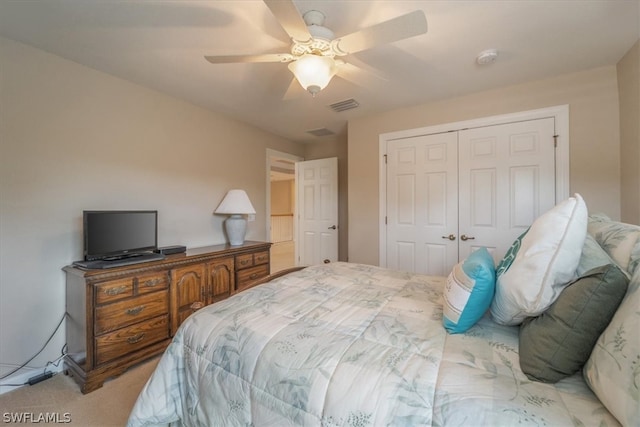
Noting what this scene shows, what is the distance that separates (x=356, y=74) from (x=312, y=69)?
0.57 meters

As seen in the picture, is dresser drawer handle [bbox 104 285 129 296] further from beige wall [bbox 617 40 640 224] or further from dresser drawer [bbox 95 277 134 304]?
beige wall [bbox 617 40 640 224]

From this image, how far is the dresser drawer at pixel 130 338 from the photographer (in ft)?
6.05

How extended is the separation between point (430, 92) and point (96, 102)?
3.13m

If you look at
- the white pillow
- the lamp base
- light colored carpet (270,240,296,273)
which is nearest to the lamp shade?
the lamp base

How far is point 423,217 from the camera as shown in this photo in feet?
9.94

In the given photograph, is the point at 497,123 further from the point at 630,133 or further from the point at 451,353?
the point at 451,353

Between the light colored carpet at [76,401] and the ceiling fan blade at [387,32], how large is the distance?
257 cm

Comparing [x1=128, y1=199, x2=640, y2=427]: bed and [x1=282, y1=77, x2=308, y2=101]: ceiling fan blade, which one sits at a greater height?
[x1=282, y1=77, x2=308, y2=101]: ceiling fan blade

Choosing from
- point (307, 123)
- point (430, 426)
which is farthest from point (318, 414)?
point (307, 123)

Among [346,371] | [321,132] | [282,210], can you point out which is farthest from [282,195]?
[346,371]

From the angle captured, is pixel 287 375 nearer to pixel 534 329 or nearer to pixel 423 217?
pixel 534 329

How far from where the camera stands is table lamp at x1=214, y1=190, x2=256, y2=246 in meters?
3.03

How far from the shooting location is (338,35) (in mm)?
1769

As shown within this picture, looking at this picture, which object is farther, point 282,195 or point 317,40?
→ point 282,195
